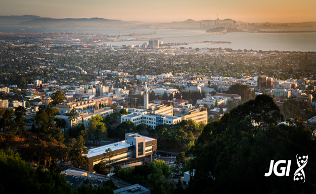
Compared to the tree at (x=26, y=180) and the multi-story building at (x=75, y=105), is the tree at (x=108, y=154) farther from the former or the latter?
the multi-story building at (x=75, y=105)

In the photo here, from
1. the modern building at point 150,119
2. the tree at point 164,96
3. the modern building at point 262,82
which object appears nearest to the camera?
the modern building at point 150,119

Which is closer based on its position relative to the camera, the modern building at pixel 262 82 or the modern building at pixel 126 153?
the modern building at pixel 126 153

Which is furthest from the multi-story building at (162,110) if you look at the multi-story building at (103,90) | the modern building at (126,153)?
the multi-story building at (103,90)

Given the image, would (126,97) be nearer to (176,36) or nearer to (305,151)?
(305,151)

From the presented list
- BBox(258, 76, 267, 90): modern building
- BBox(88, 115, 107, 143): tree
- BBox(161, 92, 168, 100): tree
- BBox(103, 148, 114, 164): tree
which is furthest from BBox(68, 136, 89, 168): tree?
BBox(258, 76, 267, 90): modern building

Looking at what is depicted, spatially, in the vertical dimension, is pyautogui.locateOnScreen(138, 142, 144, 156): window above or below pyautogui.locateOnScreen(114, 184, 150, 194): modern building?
below

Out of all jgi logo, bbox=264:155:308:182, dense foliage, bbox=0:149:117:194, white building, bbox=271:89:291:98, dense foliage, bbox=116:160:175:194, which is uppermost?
jgi logo, bbox=264:155:308:182

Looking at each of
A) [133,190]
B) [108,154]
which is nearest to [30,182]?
[133,190]

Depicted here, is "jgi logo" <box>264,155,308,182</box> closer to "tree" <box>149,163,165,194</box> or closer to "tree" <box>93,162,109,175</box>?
"tree" <box>149,163,165,194</box>
